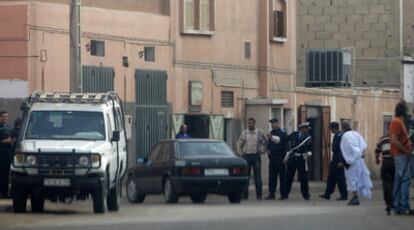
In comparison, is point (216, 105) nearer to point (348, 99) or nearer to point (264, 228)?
point (348, 99)

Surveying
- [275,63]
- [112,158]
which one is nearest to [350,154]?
[112,158]

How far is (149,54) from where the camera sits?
125 feet

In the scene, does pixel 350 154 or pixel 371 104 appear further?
pixel 371 104

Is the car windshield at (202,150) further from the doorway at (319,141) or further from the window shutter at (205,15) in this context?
the doorway at (319,141)

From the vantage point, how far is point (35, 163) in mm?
22766

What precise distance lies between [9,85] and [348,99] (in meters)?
17.6

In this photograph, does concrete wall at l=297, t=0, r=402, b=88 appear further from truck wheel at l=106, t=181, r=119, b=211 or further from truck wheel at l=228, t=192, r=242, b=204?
truck wheel at l=106, t=181, r=119, b=211

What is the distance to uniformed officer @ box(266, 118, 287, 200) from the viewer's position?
31.4m

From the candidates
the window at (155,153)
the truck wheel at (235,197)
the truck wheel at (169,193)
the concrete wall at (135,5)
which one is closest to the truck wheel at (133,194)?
the window at (155,153)

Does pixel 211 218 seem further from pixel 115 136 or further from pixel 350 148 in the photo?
pixel 350 148

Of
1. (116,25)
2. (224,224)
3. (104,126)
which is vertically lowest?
(224,224)

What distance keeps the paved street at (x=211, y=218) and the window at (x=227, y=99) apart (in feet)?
46.0

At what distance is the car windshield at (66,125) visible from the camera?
2367 centimetres

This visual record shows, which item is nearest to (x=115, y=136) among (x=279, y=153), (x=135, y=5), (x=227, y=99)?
(x=279, y=153)
